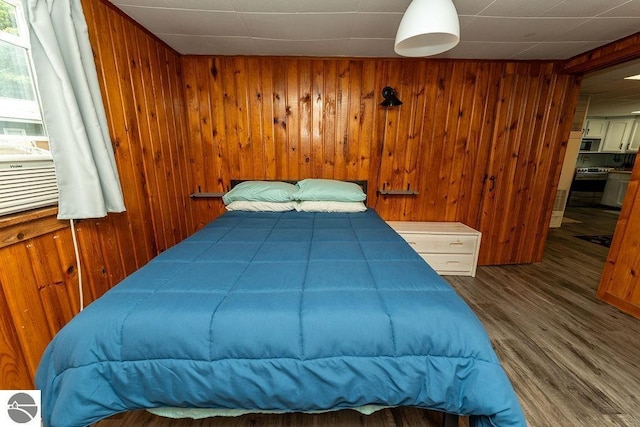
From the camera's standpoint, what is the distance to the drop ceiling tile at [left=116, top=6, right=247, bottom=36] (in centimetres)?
176

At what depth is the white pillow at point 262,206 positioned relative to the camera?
96.3 inches

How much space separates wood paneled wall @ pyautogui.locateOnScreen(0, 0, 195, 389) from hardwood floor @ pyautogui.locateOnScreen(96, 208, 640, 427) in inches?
24.0

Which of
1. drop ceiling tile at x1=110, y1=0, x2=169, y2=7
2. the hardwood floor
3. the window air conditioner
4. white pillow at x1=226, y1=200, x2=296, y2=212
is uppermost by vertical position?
drop ceiling tile at x1=110, y1=0, x2=169, y2=7

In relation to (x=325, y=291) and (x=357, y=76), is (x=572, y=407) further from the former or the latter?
(x=357, y=76)

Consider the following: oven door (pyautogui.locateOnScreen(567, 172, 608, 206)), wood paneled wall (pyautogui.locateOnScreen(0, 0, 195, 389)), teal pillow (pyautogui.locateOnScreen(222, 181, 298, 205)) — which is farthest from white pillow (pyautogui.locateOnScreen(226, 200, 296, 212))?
oven door (pyautogui.locateOnScreen(567, 172, 608, 206))

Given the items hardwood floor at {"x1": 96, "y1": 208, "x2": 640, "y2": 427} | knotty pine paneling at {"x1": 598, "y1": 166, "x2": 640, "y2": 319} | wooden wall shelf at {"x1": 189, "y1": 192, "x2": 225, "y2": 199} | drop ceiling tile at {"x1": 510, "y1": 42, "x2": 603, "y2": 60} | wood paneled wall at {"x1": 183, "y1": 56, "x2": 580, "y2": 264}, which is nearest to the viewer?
hardwood floor at {"x1": 96, "y1": 208, "x2": 640, "y2": 427}

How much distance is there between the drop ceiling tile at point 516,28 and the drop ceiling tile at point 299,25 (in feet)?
2.98

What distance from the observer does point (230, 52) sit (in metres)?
2.48

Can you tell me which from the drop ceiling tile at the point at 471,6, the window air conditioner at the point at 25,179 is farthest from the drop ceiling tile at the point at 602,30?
the window air conditioner at the point at 25,179

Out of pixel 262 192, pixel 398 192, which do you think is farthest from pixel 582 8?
pixel 262 192

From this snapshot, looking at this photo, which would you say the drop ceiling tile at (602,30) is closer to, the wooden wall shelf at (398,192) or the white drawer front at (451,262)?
Answer: the wooden wall shelf at (398,192)

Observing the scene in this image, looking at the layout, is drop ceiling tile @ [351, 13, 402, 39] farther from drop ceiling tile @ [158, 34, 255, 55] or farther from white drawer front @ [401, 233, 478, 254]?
white drawer front @ [401, 233, 478, 254]

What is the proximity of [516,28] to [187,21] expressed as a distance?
2413 mm

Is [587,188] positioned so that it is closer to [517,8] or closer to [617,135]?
[617,135]
